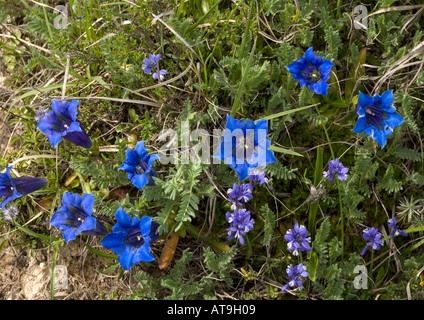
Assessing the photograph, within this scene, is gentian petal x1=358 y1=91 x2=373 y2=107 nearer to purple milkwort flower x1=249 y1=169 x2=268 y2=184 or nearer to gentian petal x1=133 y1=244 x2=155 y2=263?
purple milkwort flower x1=249 y1=169 x2=268 y2=184

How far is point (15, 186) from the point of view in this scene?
7.40 ft

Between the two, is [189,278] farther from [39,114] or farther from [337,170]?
[39,114]

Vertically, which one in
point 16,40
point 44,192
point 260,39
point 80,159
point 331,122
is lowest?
point 44,192

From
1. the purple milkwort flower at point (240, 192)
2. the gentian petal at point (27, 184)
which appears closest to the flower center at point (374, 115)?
the purple milkwort flower at point (240, 192)

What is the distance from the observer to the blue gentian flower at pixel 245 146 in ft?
6.51

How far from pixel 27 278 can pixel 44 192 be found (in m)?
0.61

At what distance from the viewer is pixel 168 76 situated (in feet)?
8.62

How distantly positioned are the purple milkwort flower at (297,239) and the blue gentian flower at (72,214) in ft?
3.47

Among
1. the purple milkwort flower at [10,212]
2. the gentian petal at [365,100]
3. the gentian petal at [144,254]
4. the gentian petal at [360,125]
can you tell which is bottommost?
the gentian petal at [144,254]

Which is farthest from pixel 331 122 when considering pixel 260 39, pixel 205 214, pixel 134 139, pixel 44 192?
pixel 44 192

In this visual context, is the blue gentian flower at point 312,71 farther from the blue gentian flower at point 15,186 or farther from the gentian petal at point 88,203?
the blue gentian flower at point 15,186

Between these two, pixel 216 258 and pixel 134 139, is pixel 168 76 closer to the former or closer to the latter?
pixel 134 139

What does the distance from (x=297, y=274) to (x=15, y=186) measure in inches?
65.7
